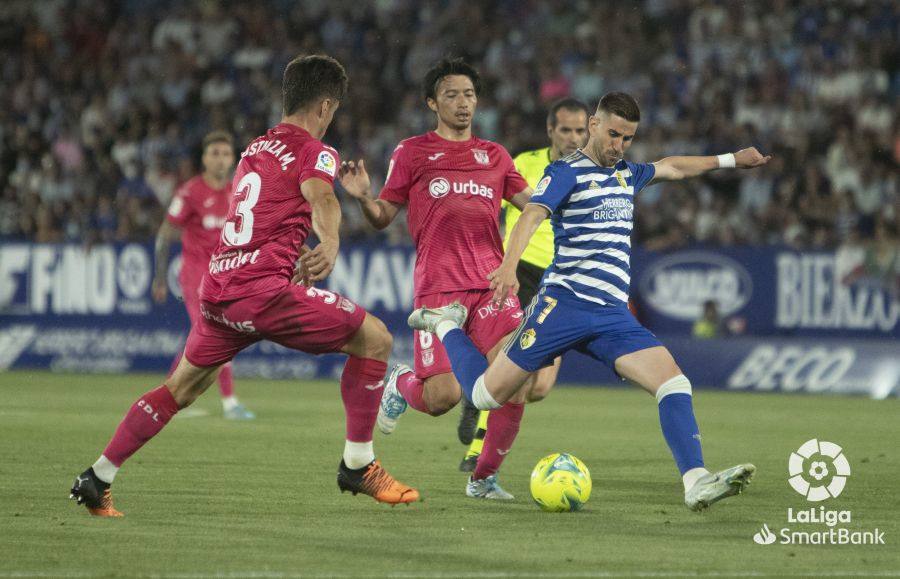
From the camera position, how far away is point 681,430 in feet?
24.7

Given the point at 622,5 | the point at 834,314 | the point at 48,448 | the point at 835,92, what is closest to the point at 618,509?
the point at 48,448

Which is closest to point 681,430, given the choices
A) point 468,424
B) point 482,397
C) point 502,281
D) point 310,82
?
point 482,397

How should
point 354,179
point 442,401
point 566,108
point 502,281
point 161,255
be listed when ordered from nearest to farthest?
point 502,281
point 354,179
point 442,401
point 566,108
point 161,255

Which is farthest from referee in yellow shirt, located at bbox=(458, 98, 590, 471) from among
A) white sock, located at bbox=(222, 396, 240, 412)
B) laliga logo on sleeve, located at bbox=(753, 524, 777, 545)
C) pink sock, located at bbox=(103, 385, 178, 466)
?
white sock, located at bbox=(222, 396, 240, 412)

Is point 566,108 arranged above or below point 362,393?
above

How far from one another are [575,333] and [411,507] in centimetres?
134

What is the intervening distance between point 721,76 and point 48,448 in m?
13.2

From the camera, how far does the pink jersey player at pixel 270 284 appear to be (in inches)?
293

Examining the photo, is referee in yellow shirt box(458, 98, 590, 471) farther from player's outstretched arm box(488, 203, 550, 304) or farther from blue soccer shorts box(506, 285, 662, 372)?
player's outstretched arm box(488, 203, 550, 304)

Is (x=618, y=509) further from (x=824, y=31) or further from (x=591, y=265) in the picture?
(x=824, y=31)

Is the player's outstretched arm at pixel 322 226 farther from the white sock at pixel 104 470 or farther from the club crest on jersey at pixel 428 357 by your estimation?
the club crest on jersey at pixel 428 357

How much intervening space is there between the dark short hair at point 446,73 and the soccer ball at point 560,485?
2.54m

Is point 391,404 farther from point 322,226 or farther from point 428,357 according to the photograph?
point 322,226

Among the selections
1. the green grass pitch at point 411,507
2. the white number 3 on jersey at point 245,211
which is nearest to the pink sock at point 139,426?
the green grass pitch at point 411,507
